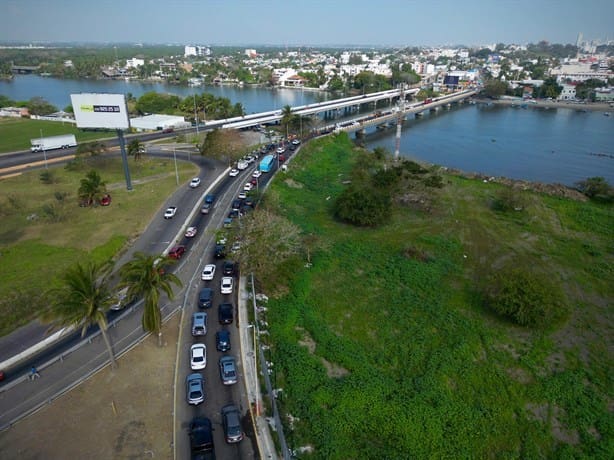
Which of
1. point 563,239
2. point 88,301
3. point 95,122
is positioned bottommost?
point 563,239

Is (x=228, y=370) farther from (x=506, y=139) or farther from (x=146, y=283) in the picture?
(x=506, y=139)

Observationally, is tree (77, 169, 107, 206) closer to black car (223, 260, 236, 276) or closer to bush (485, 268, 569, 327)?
black car (223, 260, 236, 276)

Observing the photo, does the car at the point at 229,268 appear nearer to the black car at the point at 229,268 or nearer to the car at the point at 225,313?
the black car at the point at 229,268

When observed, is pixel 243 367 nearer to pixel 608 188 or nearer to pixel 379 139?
pixel 608 188

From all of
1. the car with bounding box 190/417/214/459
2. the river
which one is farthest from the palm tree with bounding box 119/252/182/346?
the river

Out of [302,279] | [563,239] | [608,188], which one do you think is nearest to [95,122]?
[302,279]

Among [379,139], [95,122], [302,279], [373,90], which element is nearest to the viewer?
[302,279]

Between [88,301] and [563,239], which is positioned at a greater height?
[88,301]


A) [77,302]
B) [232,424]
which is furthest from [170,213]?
[232,424]
